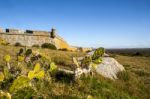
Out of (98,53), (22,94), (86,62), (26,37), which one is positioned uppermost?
(26,37)

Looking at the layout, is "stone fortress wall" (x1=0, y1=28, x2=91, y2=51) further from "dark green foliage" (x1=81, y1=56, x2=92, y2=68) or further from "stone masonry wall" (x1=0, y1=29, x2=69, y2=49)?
"dark green foliage" (x1=81, y1=56, x2=92, y2=68)

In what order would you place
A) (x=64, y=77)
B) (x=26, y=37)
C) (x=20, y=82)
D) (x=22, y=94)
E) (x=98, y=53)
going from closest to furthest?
(x=20, y=82) → (x=22, y=94) → (x=64, y=77) → (x=98, y=53) → (x=26, y=37)

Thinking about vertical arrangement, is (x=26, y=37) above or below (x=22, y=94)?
above

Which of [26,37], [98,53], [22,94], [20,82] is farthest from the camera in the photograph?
[26,37]

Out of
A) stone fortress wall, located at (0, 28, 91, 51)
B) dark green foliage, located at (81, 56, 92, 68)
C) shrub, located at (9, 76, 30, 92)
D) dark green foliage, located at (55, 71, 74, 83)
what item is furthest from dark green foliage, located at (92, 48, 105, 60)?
stone fortress wall, located at (0, 28, 91, 51)

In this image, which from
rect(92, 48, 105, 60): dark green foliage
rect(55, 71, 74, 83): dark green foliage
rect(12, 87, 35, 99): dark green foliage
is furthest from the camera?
rect(92, 48, 105, 60): dark green foliage

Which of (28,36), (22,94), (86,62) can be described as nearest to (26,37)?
(28,36)

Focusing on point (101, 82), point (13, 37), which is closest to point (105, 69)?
point (101, 82)

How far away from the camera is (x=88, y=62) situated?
9703 millimetres

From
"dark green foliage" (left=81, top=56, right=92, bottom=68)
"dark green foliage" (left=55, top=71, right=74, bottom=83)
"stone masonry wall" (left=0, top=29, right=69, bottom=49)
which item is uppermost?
"stone masonry wall" (left=0, top=29, right=69, bottom=49)

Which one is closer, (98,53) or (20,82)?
(20,82)

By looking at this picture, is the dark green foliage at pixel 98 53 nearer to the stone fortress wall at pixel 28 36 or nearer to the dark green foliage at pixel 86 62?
the dark green foliage at pixel 86 62

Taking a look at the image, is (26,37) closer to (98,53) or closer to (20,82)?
(98,53)

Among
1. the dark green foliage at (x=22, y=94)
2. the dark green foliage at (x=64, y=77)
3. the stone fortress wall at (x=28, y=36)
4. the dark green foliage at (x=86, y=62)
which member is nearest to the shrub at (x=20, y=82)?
the dark green foliage at (x=22, y=94)
